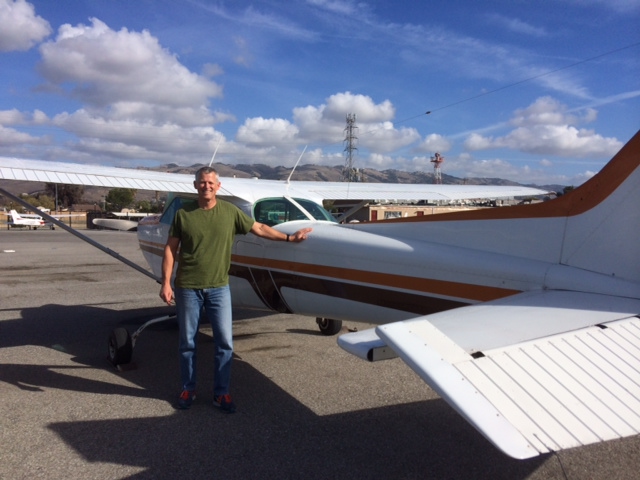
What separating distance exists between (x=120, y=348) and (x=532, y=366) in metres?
4.38

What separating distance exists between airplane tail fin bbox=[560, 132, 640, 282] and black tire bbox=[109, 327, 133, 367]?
4.22 metres

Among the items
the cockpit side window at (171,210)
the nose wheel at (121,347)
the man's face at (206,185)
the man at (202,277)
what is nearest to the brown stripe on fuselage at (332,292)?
the man at (202,277)

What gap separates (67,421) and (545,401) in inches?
141

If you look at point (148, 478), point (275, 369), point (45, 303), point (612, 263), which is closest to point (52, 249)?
point (45, 303)

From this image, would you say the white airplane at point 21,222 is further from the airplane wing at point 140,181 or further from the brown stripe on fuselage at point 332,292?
the brown stripe on fuselage at point 332,292

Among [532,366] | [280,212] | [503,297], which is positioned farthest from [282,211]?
[532,366]

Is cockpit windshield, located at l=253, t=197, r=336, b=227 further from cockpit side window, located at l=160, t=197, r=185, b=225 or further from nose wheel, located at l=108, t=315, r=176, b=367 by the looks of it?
nose wheel, located at l=108, t=315, r=176, b=367

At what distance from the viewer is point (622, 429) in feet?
5.56

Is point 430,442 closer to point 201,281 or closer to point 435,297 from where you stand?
point 435,297

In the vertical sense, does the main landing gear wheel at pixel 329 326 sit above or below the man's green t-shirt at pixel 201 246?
below

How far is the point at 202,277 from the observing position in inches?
161

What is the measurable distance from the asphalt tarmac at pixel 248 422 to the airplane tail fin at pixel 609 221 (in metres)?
1.35

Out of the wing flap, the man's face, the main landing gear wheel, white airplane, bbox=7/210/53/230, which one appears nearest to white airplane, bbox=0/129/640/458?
the wing flap

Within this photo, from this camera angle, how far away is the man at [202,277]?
410 cm
